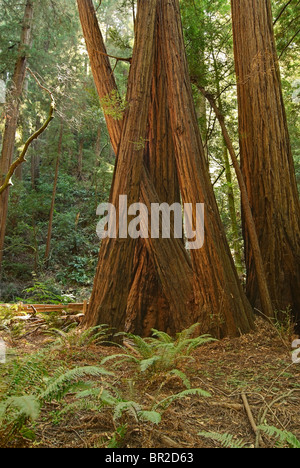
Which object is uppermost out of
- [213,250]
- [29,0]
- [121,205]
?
[29,0]

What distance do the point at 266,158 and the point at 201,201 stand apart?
4.65ft

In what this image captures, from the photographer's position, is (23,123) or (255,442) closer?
(255,442)

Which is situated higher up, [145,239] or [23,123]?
[23,123]

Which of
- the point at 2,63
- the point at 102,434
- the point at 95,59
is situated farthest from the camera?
the point at 2,63

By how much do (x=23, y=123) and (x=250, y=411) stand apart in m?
11.8

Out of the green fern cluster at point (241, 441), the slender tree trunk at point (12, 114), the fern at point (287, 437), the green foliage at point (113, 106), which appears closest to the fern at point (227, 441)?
the green fern cluster at point (241, 441)

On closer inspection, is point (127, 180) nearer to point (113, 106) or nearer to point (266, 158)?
point (113, 106)

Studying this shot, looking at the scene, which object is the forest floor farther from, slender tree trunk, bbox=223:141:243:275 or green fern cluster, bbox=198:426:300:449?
slender tree trunk, bbox=223:141:243:275

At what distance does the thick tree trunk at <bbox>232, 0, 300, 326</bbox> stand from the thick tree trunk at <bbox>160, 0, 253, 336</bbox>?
29.7 inches

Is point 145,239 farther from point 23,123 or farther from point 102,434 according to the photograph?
point 23,123

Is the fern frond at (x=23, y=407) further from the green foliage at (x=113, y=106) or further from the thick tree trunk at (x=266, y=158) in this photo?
the thick tree trunk at (x=266, y=158)

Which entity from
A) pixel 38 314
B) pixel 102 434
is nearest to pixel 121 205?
pixel 38 314

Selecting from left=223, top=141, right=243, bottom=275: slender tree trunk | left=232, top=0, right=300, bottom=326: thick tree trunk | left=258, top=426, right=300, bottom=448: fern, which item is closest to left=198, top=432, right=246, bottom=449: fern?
left=258, top=426, right=300, bottom=448: fern
